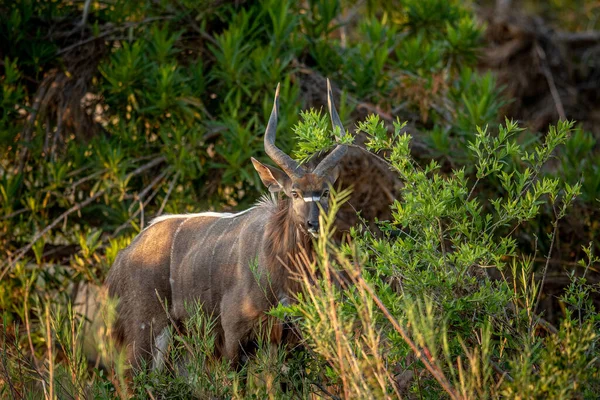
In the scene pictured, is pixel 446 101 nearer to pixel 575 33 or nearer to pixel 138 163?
pixel 138 163

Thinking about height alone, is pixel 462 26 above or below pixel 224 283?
above

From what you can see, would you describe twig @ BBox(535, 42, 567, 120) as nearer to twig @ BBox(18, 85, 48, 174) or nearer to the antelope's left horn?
twig @ BBox(18, 85, 48, 174)

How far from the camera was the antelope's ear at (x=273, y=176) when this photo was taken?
5.63m

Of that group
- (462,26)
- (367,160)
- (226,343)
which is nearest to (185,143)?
(367,160)

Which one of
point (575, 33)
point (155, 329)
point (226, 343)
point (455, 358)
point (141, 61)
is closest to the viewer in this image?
point (455, 358)

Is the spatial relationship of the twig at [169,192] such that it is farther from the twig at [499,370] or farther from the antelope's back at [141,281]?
the twig at [499,370]

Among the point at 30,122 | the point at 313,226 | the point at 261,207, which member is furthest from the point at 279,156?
the point at 30,122

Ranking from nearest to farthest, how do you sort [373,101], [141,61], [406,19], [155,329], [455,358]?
1. [455,358]
2. [155,329]
3. [141,61]
4. [373,101]
5. [406,19]

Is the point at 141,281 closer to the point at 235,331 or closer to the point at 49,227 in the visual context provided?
the point at 235,331

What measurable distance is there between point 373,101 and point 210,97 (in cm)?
142

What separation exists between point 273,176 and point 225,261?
705 millimetres

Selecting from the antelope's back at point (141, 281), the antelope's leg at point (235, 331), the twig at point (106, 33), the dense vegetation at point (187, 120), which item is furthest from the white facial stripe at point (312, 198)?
the twig at point (106, 33)

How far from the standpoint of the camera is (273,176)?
5.65m

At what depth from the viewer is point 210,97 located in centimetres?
775
